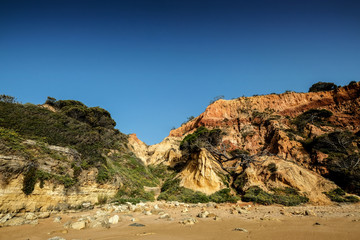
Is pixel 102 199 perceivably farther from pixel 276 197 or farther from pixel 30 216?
pixel 276 197

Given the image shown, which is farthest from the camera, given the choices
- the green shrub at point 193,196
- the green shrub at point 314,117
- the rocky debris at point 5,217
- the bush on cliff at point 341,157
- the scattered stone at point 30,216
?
the green shrub at point 314,117

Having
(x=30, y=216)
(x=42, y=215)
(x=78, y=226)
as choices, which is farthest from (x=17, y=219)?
(x=78, y=226)

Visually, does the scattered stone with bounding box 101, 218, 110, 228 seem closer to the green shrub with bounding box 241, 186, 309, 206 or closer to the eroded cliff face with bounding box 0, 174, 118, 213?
the eroded cliff face with bounding box 0, 174, 118, 213

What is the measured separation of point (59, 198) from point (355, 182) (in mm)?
26607

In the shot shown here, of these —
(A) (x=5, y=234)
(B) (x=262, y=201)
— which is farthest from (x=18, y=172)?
(B) (x=262, y=201)

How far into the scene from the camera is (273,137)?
31531 mm

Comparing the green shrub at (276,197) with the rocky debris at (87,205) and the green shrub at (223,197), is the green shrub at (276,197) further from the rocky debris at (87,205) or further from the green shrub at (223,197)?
the rocky debris at (87,205)

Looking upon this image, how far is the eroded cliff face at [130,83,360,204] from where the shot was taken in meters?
19.1

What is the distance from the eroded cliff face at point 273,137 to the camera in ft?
62.6

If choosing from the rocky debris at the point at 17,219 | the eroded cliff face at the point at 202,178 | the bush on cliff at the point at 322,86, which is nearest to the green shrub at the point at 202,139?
the eroded cliff face at the point at 202,178

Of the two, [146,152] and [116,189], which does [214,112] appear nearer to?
[146,152]

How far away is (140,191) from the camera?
17906 mm

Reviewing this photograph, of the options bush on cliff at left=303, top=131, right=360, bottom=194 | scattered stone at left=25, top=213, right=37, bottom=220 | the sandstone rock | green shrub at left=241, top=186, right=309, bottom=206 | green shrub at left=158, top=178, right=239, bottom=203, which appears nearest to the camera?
the sandstone rock

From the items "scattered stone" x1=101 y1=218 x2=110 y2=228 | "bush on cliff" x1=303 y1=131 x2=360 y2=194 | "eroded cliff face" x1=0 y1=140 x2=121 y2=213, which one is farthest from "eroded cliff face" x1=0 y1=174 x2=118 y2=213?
"bush on cliff" x1=303 y1=131 x2=360 y2=194
